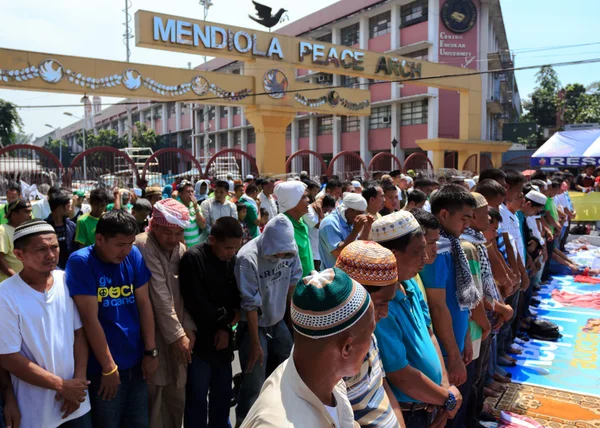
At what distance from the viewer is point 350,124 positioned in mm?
28750

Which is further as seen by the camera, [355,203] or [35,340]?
[355,203]

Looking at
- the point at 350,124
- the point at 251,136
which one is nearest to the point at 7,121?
the point at 251,136

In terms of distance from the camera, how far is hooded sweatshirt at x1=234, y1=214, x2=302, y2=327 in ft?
10.4

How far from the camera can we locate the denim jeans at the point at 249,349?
3.31 m

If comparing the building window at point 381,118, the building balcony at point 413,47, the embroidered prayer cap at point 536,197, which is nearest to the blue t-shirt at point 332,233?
the embroidered prayer cap at point 536,197

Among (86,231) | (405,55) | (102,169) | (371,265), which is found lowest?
(86,231)

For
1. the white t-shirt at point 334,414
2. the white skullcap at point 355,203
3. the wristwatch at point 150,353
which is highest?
the white skullcap at point 355,203

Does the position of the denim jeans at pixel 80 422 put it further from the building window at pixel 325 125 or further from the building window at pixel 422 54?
the building window at pixel 325 125

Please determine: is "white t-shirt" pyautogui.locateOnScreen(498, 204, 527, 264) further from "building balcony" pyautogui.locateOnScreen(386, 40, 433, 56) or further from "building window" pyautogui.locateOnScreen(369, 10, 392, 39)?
"building window" pyautogui.locateOnScreen(369, 10, 392, 39)

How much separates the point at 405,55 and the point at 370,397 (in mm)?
25507

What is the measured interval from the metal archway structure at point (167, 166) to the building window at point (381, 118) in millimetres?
16092

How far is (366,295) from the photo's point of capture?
4.62 ft

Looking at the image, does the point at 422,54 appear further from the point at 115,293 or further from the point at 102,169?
the point at 115,293

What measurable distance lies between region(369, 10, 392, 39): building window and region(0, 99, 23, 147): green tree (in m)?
20.7
